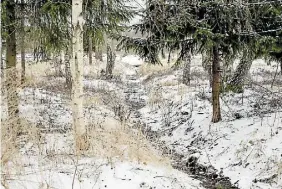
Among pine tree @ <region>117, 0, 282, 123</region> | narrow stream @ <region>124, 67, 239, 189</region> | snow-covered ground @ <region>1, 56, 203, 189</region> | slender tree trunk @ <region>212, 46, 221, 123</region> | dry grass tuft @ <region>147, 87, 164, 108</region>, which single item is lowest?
narrow stream @ <region>124, 67, 239, 189</region>

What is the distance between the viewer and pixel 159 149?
802 cm

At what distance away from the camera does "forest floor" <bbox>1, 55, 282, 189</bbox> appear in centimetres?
559

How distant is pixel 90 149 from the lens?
6.82m

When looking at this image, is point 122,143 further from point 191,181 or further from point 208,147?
point 208,147

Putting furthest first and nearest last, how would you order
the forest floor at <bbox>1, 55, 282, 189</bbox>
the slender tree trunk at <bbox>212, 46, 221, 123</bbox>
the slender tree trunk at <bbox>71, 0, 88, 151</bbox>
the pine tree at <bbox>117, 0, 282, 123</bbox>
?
the slender tree trunk at <bbox>212, 46, 221, 123</bbox>
the pine tree at <bbox>117, 0, 282, 123</bbox>
the slender tree trunk at <bbox>71, 0, 88, 151</bbox>
the forest floor at <bbox>1, 55, 282, 189</bbox>

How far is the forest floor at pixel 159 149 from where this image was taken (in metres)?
5.59

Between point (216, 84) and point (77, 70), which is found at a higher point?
point (77, 70)

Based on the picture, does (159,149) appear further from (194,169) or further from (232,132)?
(232,132)

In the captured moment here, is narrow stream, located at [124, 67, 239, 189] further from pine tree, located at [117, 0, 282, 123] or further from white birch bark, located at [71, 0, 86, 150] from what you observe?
white birch bark, located at [71, 0, 86, 150]

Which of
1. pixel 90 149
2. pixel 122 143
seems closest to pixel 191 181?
pixel 122 143

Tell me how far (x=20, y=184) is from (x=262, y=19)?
677cm

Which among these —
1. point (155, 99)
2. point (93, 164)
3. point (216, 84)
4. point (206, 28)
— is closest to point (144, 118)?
point (155, 99)

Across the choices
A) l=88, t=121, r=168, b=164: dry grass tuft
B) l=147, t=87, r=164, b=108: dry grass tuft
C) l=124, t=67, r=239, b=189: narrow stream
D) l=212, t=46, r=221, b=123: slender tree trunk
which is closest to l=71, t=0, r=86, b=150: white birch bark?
l=88, t=121, r=168, b=164: dry grass tuft

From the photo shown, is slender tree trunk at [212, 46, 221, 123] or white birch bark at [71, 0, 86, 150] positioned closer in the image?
white birch bark at [71, 0, 86, 150]
